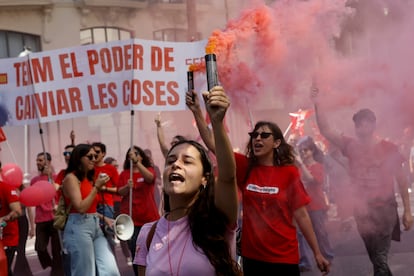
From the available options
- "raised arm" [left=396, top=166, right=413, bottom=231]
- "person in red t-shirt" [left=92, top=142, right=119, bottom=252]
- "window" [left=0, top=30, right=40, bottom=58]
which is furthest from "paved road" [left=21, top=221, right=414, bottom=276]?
"window" [left=0, top=30, right=40, bottom=58]

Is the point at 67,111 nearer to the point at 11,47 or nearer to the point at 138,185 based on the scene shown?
the point at 138,185

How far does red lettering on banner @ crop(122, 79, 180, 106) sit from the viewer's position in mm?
8289

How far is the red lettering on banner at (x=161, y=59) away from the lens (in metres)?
8.27

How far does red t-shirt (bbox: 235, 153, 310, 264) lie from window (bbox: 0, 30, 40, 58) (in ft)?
49.8

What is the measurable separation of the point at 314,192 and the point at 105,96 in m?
2.40

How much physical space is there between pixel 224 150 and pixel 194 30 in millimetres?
5424

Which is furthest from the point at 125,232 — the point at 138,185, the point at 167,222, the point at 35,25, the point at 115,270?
the point at 35,25

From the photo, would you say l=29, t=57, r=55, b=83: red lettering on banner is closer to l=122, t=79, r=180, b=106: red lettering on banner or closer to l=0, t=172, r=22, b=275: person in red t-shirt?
l=122, t=79, r=180, b=106: red lettering on banner

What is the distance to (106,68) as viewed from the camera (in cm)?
863

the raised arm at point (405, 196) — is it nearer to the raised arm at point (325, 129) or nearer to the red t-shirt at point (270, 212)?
the raised arm at point (325, 129)

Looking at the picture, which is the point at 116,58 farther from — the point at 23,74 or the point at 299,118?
the point at 299,118

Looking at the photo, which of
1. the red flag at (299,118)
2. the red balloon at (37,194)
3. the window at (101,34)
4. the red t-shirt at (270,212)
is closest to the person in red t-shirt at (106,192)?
the red balloon at (37,194)

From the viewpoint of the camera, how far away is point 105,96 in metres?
8.60

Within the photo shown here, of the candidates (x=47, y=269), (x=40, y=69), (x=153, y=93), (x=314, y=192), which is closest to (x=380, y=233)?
(x=314, y=192)
